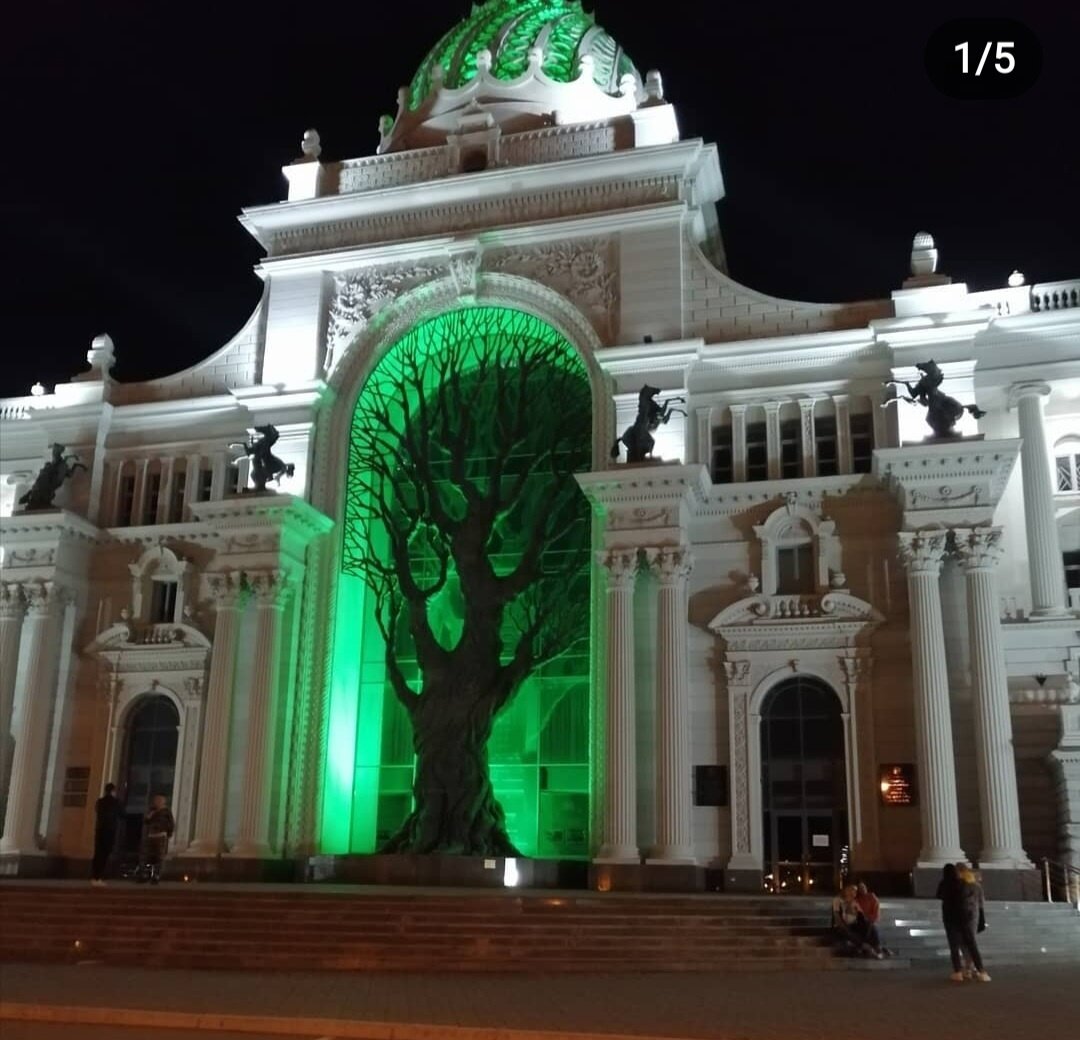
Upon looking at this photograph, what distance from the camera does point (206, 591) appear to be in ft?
106

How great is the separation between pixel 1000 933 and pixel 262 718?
16.8 meters

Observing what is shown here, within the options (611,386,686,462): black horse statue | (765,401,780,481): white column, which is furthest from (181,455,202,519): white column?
(765,401,780,481): white column

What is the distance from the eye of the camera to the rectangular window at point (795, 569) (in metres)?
28.1

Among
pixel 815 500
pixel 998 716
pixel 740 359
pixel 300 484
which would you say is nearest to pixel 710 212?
pixel 740 359

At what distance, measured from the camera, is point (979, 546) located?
25812 millimetres

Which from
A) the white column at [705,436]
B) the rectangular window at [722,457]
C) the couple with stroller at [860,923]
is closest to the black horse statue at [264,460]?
the white column at [705,436]

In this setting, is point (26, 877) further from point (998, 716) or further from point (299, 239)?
point (998, 716)

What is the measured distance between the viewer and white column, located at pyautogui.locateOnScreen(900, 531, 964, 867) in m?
24.5

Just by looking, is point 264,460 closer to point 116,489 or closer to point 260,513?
point 260,513

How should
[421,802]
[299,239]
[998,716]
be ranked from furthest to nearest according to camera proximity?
[299,239], [421,802], [998,716]

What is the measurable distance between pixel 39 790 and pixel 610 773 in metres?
14.7

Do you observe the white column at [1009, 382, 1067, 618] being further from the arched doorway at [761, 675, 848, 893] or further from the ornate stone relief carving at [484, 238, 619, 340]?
the ornate stone relief carving at [484, 238, 619, 340]

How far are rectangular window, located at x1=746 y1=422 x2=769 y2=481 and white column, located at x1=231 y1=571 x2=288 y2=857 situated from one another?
11.8 meters

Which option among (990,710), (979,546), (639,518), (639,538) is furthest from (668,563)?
(990,710)
